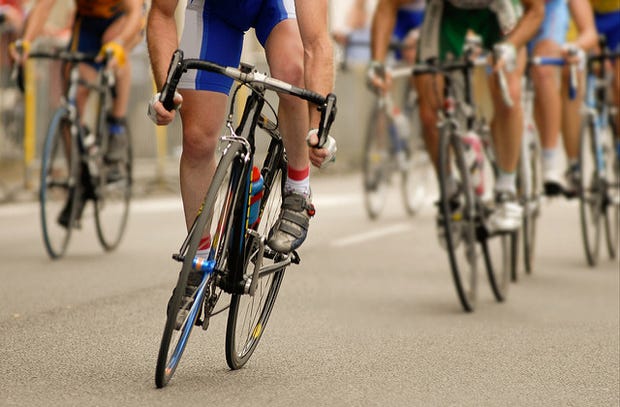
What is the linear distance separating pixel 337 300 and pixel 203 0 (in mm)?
2654

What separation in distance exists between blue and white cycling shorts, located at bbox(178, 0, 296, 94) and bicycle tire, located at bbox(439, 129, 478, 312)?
6.45ft

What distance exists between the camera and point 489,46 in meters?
8.30

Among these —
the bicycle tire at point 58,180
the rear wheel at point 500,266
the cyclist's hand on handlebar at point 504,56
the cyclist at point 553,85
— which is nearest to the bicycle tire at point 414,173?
the cyclist at point 553,85

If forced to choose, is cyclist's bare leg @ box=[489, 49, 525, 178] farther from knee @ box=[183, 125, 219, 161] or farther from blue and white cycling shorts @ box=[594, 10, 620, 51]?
knee @ box=[183, 125, 219, 161]

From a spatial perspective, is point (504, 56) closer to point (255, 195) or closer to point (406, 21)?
point (255, 195)

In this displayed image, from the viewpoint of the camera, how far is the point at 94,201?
9297 mm

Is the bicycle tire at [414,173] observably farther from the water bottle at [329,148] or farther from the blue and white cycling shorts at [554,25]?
the water bottle at [329,148]

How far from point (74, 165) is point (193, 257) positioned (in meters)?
4.45

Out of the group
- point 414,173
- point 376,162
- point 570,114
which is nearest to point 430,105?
point 570,114

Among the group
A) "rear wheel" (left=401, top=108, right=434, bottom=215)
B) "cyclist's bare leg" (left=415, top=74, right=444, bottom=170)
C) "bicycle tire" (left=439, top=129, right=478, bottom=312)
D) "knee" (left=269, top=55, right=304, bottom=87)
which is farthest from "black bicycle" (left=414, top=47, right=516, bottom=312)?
"rear wheel" (left=401, top=108, right=434, bottom=215)

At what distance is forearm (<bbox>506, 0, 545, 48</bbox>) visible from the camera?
7871mm

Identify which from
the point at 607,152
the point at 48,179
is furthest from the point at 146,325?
the point at 607,152

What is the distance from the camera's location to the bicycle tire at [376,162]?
1288cm

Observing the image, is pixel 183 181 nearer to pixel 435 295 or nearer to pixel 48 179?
pixel 435 295
